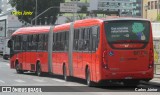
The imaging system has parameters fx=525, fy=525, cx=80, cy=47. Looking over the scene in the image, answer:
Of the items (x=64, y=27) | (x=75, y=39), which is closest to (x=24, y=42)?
(x=64, y=27)

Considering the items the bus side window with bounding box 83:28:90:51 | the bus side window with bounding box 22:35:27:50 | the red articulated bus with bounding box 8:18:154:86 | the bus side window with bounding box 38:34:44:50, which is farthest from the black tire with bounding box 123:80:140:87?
the bus side window with bounding box 22:35:27:50

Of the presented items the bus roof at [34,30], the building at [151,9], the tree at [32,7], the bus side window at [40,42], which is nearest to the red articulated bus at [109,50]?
the bus roof at [34,30]

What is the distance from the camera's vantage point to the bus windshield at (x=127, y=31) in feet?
69.8

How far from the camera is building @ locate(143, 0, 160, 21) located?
364 feet

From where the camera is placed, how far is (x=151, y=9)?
115812mm

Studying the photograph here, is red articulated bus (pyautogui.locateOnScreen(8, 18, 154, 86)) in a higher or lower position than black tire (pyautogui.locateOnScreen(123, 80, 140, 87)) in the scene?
higher

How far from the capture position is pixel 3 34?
73688 mm

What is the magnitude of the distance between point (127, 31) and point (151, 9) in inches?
3769

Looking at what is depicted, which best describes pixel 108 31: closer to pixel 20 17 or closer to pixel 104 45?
pixel 104 45

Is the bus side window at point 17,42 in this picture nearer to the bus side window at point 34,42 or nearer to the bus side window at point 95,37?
the bus side window at point 34,42

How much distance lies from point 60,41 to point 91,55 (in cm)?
624

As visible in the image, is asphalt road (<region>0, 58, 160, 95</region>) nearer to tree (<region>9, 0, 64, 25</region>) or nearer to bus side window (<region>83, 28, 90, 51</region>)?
bus side window (<region>83, 28, 90, 51</region>)

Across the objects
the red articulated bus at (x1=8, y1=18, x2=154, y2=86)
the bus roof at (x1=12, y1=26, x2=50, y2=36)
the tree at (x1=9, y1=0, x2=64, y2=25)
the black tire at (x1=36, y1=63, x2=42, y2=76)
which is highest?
the tree at (x1=9, y1=0, x2=64, y2=25)

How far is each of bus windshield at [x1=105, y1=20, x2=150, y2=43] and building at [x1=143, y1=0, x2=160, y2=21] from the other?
3485 inches
